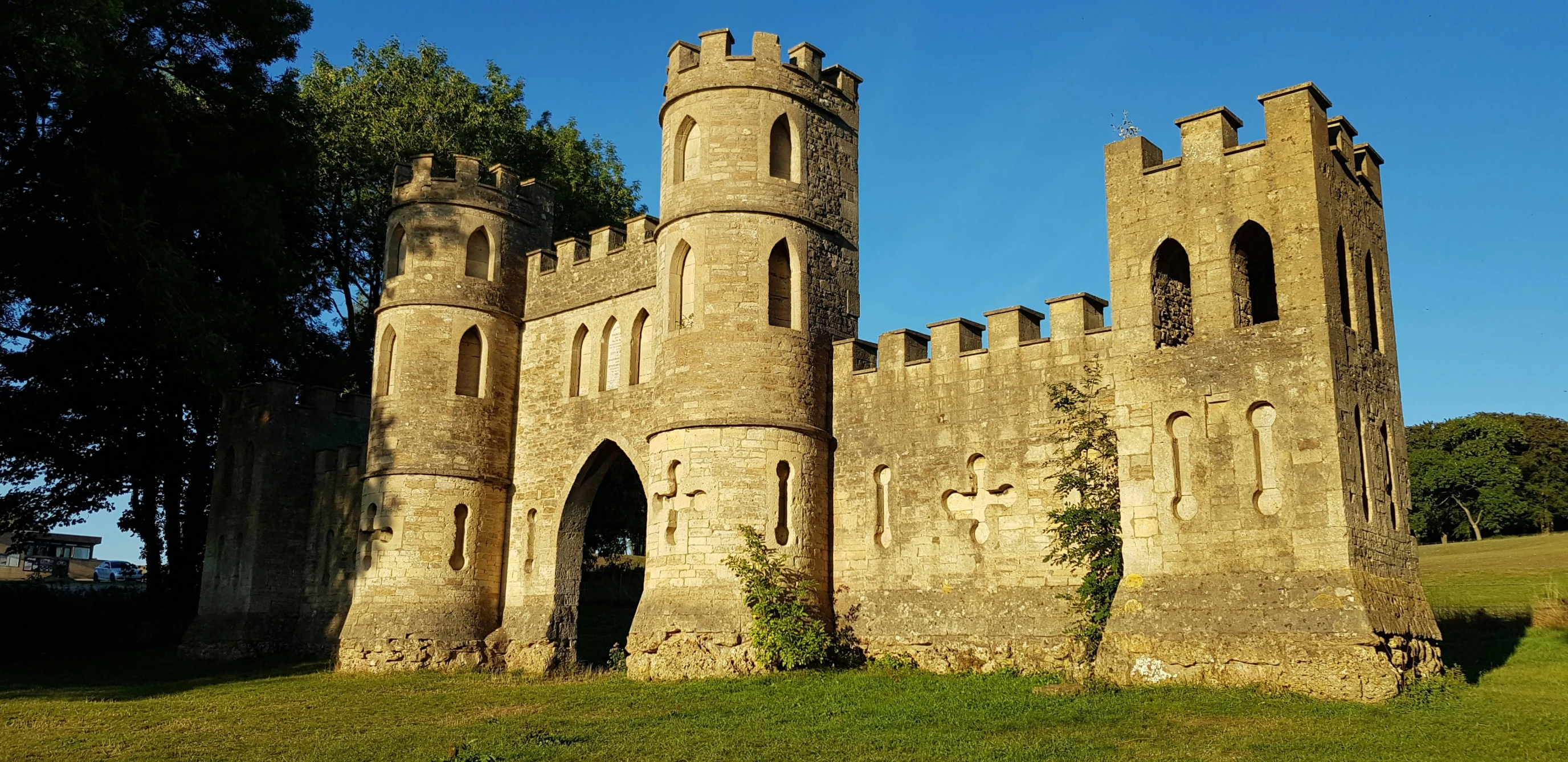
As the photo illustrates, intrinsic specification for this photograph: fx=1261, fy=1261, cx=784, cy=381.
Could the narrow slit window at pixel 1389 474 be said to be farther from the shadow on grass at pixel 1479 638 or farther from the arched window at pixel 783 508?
the arched window at pixel 783 508

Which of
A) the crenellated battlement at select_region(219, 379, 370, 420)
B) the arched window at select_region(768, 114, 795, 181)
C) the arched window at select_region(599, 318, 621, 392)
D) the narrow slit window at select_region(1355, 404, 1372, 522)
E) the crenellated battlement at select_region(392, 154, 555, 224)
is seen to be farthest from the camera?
the crenellated battlement at select_region(219, 379, 370, 420)

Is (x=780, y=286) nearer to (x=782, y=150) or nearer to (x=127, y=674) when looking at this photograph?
(x=782, y=150)

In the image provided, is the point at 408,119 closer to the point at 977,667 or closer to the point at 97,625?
the point at 97,625

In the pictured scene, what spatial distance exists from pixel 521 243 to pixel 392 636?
748 cm

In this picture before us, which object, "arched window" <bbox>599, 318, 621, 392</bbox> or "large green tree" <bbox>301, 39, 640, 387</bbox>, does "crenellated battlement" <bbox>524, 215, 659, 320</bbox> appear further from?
"large green tree" <bbox>301, 39, 640, 387</bbox>

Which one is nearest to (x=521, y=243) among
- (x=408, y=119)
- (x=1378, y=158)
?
(x=408, y=119)

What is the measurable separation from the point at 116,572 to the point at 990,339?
2304 inches

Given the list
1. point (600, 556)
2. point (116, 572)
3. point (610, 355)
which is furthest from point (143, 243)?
point (116, 572)

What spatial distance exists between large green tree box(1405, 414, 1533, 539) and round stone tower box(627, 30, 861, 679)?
39650 millimetres

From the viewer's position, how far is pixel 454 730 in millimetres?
13125

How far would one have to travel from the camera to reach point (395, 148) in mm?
32312

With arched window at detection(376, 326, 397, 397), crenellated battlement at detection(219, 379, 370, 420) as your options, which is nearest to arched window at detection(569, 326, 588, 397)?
arched window at detection(376, 326, 397, 397)

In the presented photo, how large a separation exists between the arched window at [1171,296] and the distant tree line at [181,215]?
571 inches

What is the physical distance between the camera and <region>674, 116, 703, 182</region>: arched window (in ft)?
62.6
